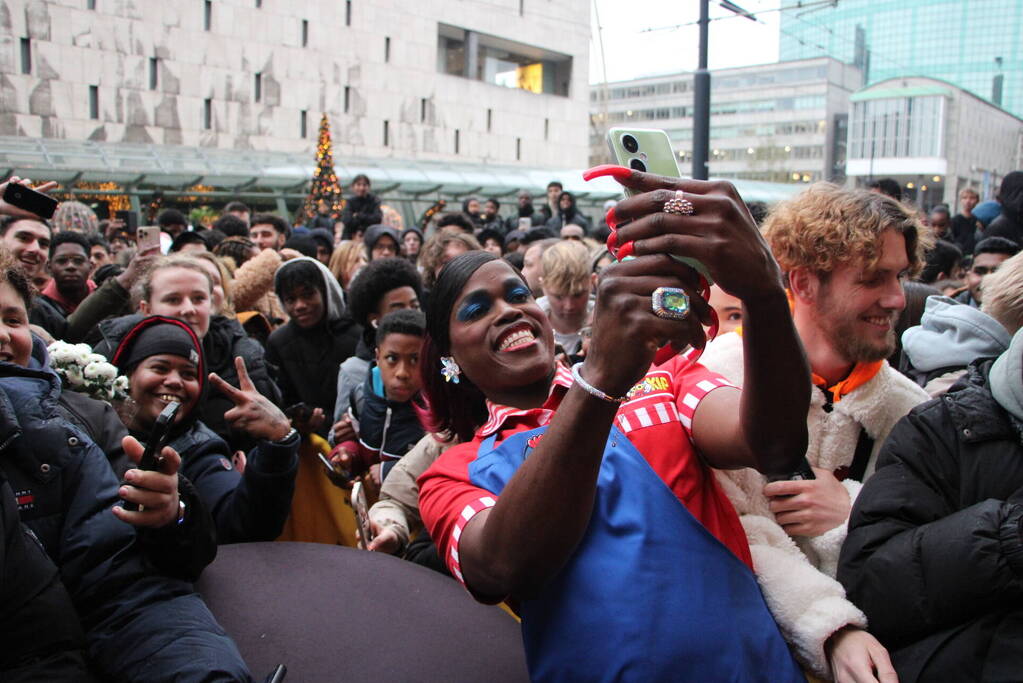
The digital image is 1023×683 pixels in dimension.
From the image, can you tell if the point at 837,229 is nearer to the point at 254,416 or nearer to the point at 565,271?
the point at 254,416

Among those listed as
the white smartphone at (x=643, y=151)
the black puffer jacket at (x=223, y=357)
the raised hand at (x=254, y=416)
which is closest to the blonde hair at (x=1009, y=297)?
the white smartphone at (x=643, y=151)

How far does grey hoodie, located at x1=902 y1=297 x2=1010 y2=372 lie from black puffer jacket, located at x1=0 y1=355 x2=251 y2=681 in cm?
262

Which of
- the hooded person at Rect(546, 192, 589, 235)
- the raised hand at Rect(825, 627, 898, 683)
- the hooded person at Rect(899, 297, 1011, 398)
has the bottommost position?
the raised hand at Rect(825, 627, 898, 683)

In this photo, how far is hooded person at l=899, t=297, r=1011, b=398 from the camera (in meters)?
2.67

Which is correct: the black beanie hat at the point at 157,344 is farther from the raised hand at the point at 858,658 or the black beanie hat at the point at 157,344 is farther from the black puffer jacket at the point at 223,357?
the raised hand at the point at 858,658

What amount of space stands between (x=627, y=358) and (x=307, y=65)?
3956 centimetres

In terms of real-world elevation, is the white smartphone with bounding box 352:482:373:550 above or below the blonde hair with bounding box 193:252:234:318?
below

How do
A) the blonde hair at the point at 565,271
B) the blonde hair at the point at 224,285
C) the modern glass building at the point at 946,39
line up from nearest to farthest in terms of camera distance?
the blonde hair at the point at 565,271 < the blonde hair at the point at 224,285 < the modern glass building at the point at 946,39

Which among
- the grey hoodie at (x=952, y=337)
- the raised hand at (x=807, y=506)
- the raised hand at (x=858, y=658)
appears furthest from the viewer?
the grey hoodie at (x=952, y=337)

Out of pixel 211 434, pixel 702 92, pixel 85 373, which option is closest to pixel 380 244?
pixel 211 434

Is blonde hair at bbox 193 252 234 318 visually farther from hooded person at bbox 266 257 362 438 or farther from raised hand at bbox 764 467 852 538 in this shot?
raised hand at bbox 764 467 852 538

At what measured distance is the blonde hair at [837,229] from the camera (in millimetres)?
2352

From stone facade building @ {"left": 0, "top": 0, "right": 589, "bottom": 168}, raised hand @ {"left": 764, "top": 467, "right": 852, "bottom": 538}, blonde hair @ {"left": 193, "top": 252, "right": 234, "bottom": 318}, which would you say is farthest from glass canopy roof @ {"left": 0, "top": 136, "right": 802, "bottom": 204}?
raised hand @ {"left": 764, "top": 467, "right": 852, "bottom": 538}

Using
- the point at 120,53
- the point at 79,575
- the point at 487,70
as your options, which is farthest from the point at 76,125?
the point at 79,575
